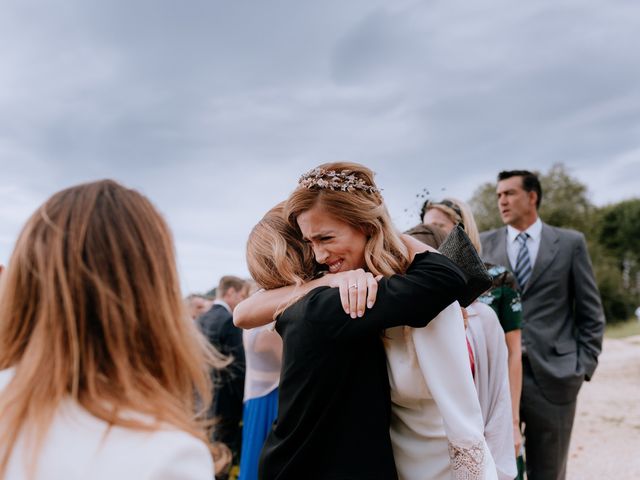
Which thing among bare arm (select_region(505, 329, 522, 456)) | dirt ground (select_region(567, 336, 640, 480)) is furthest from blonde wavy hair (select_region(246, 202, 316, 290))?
dirt ground (select_region(567, 336, 640, 480))

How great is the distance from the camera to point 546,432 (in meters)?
4.80

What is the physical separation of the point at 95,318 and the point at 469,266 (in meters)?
1.58

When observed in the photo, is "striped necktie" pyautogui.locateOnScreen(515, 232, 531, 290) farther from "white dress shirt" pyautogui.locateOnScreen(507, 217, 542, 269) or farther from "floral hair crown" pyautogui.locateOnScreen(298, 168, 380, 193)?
"floral hair crown" pyautogui.locateOnScreen(298, 168, 380, 193)

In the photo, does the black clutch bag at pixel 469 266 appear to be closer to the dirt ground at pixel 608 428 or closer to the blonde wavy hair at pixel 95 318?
the blonde wavy hair at pixel 95 318

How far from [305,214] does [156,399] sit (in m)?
1.40

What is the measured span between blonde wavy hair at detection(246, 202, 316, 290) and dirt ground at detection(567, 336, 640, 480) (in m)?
6.28

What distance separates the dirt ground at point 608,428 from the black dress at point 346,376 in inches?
250

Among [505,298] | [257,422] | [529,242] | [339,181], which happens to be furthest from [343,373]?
[529,242]

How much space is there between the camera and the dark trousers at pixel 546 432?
4.80 metres

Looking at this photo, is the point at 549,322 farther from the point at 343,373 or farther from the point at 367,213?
the point at 343,373

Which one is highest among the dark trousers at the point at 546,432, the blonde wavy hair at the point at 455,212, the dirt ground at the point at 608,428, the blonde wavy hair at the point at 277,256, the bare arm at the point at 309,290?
the blonde wavy hair at the point at 455,212

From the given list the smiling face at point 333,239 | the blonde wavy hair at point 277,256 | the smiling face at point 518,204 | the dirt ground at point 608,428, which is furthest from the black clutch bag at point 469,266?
the dirt ground at point 608,428

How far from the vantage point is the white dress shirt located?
5173mm

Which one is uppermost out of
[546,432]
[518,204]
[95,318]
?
[518,204]
